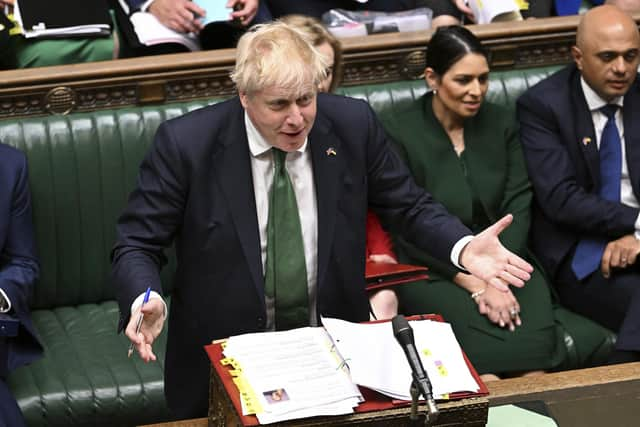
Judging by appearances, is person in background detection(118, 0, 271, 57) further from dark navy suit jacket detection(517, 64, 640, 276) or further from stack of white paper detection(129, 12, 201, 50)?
dark navy suit jacket detection(517, 64, 640, 276)

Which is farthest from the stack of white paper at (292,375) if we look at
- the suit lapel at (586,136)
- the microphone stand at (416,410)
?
the suit lapel at (586,136)

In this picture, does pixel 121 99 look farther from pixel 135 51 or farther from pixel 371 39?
pixel 371 39

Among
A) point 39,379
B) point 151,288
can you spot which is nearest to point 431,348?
point 151,288

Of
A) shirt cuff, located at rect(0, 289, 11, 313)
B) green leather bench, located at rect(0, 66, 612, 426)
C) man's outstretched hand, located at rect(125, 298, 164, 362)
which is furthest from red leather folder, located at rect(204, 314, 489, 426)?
green leather bench, located at rect(0, 66, 612, 426)

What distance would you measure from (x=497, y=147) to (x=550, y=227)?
1.07 ft

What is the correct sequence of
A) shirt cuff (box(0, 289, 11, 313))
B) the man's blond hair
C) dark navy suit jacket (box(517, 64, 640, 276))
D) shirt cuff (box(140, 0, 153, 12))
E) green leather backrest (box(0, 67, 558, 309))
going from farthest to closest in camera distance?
1. shirt cuff (box(140, 0, 153, 12))
2. dark navy suit jacket (box(517, 64, 640, 276))
3. green leather backrest (box(0, 67, 558, 309))
4. shirt cuff (box(0, 289, 11, 313))
5. the man's blond hair

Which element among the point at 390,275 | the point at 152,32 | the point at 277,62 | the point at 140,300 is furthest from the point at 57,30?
the point at 140,300

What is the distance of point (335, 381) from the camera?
2395 mm

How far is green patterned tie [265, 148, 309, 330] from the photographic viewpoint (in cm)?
280

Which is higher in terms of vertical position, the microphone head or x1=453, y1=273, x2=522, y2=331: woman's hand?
the microphone head

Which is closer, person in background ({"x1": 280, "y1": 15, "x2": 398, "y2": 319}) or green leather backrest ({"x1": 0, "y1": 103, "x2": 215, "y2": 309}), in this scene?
person in background ({"x1": 280, "y1": 15, "x2": 398, "y2": 319})

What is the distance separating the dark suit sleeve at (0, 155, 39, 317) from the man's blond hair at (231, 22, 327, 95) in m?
0.95

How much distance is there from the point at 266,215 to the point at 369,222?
844 mm

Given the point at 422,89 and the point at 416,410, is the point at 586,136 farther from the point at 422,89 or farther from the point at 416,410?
the point at 416,410
